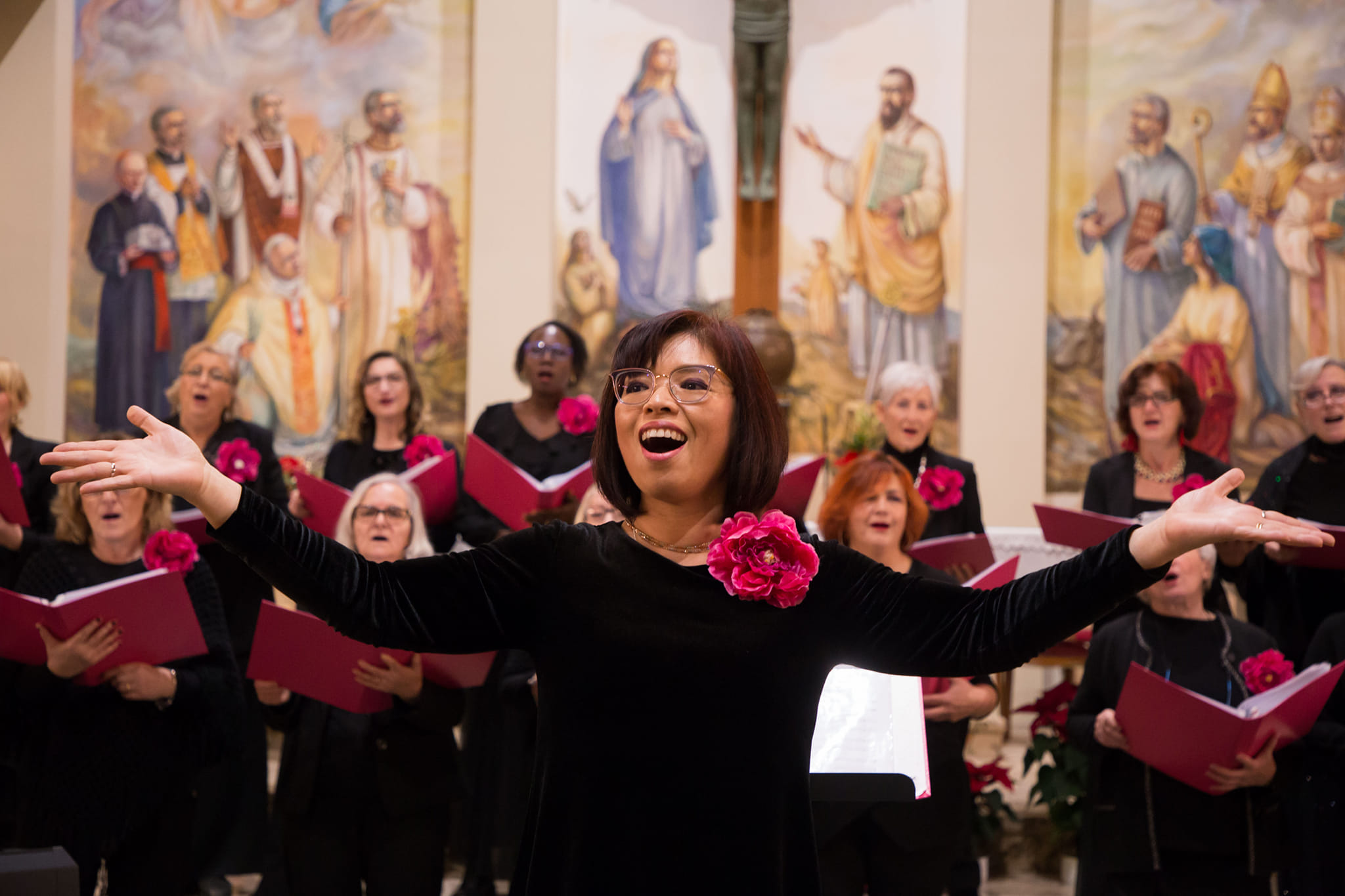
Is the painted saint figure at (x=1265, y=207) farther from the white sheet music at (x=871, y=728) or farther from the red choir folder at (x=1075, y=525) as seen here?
the white sheet music at (x=871, y=728)

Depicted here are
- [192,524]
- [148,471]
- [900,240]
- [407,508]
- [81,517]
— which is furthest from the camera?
[900,240]

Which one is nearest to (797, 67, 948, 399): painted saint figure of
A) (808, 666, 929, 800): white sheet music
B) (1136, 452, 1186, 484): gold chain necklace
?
(1136, 452, 1186, 484): gold chain necklace

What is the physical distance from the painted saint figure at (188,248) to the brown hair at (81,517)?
4.48m

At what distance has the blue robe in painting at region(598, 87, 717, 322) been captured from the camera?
8086 millimetres

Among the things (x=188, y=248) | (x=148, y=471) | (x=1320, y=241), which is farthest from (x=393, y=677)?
(x=1320, y=241)

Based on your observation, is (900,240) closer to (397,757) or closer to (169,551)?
(397,757)

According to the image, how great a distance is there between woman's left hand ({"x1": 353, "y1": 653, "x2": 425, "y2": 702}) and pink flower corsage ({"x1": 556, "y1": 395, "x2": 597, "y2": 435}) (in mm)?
1324

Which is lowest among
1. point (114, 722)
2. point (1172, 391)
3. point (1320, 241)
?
point (114, 722)

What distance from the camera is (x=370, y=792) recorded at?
3.71 m

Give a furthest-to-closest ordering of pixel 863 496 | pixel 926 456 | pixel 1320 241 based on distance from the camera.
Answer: pixel 1320 241, pixel 926 456, pixel 863 496

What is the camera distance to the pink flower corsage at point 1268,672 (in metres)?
3.62

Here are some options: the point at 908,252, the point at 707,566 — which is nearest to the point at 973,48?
the point at 908,252

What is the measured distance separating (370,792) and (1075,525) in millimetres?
2353

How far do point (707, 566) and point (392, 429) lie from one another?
11.5ft
